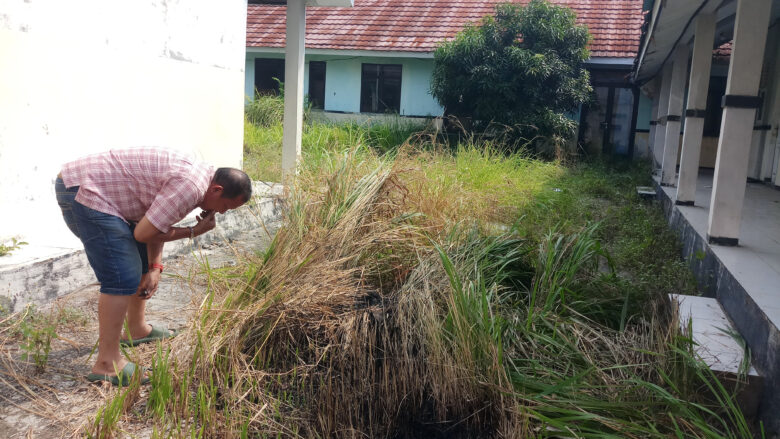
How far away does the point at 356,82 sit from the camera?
17219 mm

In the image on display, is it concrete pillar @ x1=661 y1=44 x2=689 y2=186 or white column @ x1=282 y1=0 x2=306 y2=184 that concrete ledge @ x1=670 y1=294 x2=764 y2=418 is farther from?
concrete pillar @ x1=661 y1=44 x2=689 y2=186

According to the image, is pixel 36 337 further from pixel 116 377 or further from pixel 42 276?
pixel 42 276

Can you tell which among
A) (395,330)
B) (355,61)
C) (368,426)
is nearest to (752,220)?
(395,330)

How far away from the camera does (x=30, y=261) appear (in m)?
4.11

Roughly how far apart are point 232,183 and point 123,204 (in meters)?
0.52

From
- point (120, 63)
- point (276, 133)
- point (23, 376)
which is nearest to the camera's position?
point (23, 376)

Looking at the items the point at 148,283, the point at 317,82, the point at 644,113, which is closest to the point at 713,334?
the point at 148,283

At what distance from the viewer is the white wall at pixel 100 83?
4.57m

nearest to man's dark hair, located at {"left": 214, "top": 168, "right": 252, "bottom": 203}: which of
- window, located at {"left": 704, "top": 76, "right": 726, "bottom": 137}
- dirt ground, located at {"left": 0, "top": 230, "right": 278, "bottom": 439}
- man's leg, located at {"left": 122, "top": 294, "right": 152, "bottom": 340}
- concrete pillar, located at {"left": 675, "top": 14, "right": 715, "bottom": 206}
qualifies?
dirt ground, located at {"left": 0, "top": 230, "right": 278, "bottom": 439}

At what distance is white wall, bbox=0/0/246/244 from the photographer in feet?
15.0

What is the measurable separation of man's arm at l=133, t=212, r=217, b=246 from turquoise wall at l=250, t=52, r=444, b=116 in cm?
1341

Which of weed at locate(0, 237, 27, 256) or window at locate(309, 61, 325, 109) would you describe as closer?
weed at locate(0, 237, 27, 256)

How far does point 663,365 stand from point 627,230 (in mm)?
4056

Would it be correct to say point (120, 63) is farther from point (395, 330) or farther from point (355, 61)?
point (355, 61)
